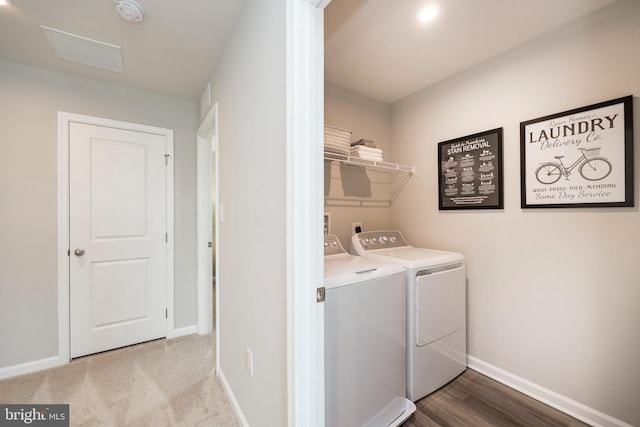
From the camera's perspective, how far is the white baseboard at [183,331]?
2.56 metres

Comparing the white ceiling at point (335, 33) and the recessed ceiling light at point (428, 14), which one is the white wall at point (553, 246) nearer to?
the white ceiling at point (335, 33)

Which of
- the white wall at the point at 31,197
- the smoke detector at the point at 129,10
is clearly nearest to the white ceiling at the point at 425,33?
the smoke detector at the point at 129,10

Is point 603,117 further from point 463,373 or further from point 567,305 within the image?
point 463,373

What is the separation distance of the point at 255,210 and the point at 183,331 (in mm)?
2090

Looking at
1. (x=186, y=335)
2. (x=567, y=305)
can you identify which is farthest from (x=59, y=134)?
(x=567, y=305)

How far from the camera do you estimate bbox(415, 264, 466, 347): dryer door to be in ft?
5.50

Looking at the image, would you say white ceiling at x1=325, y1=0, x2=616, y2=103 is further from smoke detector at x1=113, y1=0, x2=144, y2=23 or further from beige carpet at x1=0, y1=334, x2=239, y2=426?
beige carpet at x1=0, y1=334, x2=239, y2=426

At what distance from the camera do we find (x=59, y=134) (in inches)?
82.8

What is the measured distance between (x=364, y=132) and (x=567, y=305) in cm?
200

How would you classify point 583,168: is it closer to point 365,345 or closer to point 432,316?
point 432,316

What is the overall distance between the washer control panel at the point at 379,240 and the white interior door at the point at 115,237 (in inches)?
76.3

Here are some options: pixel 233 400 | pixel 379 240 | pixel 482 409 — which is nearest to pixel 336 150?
pixel 379 240

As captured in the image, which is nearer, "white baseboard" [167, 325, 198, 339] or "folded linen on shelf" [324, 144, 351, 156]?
"folded linen on shelf" [324, 144, 351, 156]

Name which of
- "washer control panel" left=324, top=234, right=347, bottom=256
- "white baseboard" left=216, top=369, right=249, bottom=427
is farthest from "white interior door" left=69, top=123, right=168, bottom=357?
"washer control panel" left=324, top=234, right=347, bottom=256
